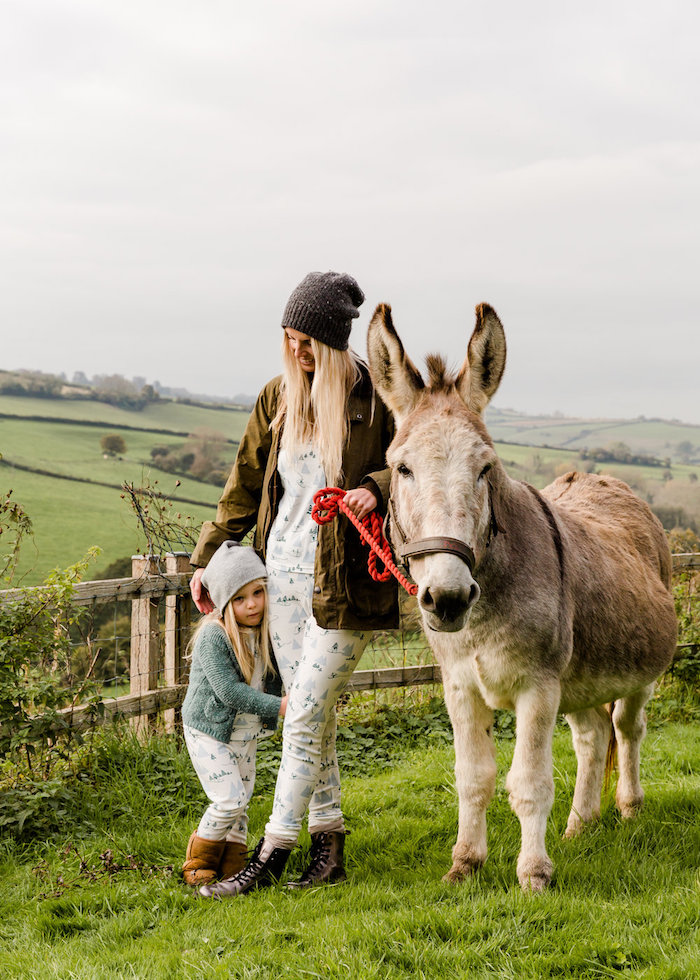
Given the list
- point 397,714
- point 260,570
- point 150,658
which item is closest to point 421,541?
point 260,570

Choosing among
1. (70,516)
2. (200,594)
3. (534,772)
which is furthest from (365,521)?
(70,516)

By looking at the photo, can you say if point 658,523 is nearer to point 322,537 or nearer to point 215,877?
point 322,537

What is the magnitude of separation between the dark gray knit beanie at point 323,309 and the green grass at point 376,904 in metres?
2.18

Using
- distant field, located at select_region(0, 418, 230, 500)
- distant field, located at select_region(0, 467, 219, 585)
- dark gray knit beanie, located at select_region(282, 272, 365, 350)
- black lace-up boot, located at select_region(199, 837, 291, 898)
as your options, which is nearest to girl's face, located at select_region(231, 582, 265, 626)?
black lace-up boot, located at select_region(199, 837, 291, 898)

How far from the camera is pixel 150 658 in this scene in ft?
17.7

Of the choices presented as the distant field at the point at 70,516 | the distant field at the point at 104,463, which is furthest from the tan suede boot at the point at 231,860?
the distant field at the point at 70,516

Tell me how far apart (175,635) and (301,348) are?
9.77 ft

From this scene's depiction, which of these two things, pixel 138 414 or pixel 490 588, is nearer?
pixel 490 588

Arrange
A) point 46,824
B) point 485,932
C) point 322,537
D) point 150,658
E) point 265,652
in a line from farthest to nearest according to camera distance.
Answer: point 150,658 → point 46,824 → point 265,652 → point 322,537 → point 485,932

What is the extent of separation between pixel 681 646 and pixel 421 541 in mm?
5372

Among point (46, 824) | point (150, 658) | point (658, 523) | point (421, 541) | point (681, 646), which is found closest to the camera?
point (421, 541)

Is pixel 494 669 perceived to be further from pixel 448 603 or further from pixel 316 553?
pixel 316 553

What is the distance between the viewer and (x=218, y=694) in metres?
3.48

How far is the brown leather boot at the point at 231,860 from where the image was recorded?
350cm
